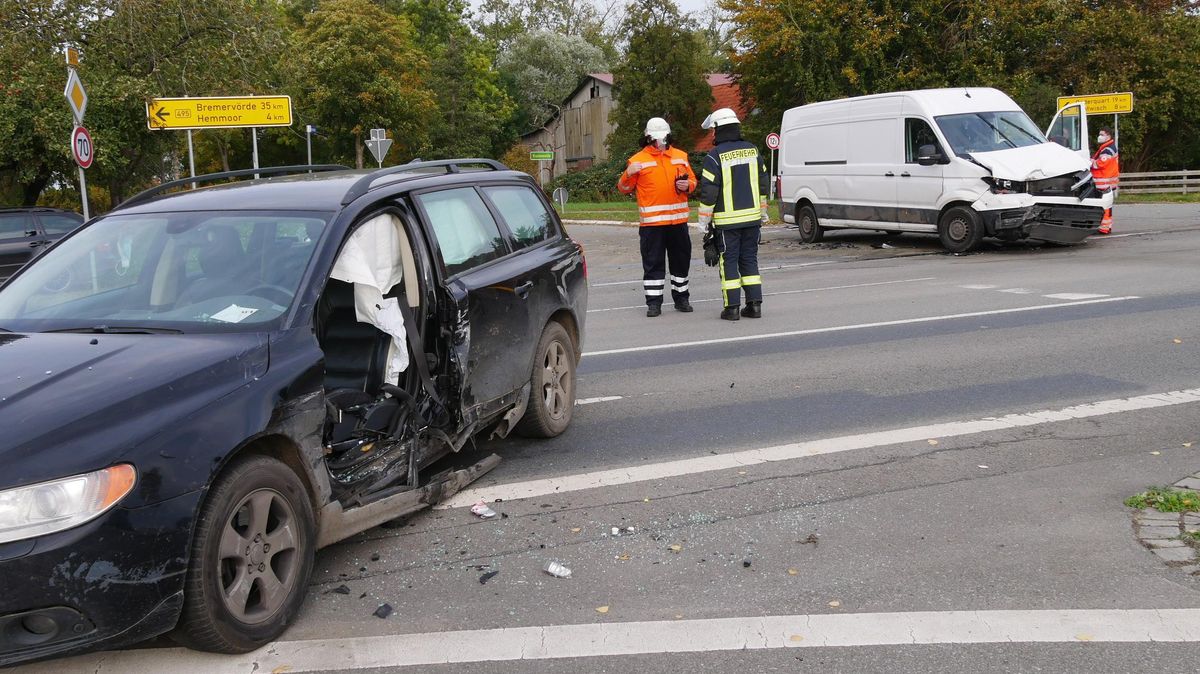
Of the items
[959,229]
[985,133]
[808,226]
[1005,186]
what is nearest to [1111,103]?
[808,226]

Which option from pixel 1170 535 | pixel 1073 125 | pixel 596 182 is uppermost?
pixel 596 182

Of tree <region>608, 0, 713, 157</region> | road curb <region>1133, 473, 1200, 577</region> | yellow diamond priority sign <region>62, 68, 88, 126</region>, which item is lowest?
road curb <region>1133, 473, 1200, 577</region>

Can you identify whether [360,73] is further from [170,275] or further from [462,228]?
[170,275]

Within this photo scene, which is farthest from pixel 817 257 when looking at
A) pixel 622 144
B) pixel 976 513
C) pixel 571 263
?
pixel 622 144

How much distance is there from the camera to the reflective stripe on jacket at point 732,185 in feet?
33.7

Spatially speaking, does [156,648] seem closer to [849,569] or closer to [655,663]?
[655,663]

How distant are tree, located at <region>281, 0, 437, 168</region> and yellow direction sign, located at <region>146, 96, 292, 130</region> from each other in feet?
104

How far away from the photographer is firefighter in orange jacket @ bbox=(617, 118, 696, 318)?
10766mm

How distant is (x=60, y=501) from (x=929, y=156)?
50.0 feet

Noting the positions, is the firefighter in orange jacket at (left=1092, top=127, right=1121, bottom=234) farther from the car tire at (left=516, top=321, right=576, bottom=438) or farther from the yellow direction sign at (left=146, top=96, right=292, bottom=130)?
the yellow direction sign at (left=146, top=96, right=292, bottom=130)

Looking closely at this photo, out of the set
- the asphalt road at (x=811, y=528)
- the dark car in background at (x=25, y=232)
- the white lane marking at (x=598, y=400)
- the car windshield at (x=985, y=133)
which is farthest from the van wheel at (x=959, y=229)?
the dark car in background at (x=25, y=232)

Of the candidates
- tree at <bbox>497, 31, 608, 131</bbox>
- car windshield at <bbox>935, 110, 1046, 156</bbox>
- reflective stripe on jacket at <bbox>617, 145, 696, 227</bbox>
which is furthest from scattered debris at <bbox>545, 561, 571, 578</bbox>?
tree at <bbox>497, 31, 608, 131</bbox>

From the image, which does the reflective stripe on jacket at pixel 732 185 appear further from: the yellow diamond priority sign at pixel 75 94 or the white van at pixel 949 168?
the yellow diamond priority sign at pixel 75 94

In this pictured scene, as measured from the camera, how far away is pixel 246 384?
11.8 feet
